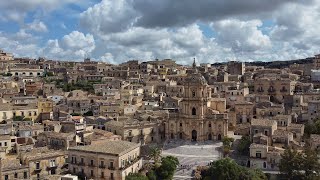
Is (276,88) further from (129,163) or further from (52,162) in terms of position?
(52,162)

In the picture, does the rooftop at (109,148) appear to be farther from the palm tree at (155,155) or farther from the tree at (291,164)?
the tree at (291,164)

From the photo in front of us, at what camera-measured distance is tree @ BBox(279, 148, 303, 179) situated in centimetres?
4575

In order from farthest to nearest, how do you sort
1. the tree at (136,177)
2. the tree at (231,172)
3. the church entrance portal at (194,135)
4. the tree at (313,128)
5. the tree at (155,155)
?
the church entrance portal at (194,135)
the tree at (313,128)
the tree at (155,155)
the tree at (231,172)
the tree at (136,177)

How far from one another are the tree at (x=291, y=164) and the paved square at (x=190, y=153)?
10353mm

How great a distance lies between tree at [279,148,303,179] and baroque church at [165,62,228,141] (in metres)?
15.7

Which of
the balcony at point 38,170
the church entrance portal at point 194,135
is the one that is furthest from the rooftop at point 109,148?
the church entrance portal at point 194,135

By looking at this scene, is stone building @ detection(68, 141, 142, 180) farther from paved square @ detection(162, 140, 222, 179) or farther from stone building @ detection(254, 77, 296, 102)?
stone building @ detection(254, 77, 296, 102)

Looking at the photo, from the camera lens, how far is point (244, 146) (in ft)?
178

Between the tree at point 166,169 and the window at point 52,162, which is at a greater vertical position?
the window at point 52,162

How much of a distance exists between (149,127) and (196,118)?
7.40 meters

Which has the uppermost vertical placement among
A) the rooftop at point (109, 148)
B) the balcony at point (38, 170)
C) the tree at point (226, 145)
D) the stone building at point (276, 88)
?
the stone building at point (276, 88)

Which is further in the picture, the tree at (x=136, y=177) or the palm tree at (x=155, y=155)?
the palm tree at (x=155, y=155)

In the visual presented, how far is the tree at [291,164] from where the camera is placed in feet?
150

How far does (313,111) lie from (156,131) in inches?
961
